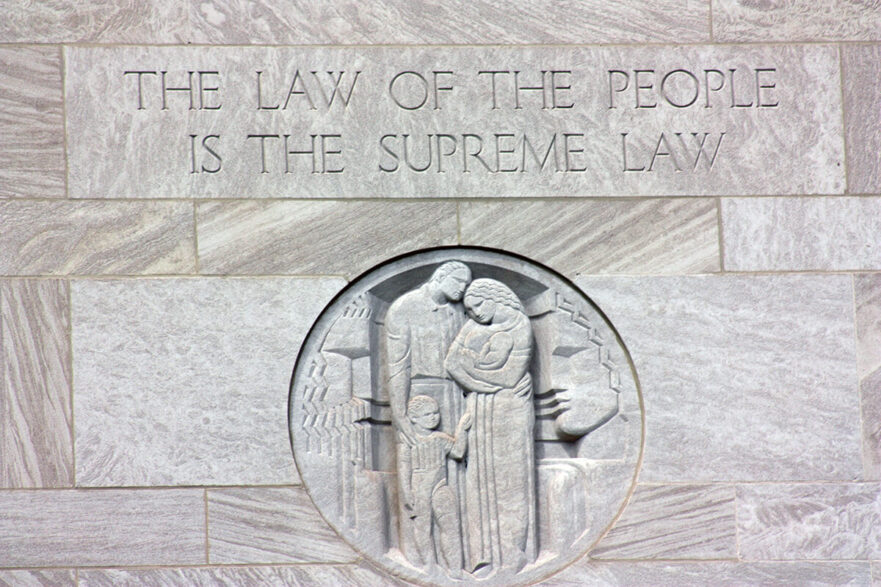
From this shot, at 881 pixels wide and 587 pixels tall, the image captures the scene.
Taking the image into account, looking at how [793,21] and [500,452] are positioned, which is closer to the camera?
[500,452]

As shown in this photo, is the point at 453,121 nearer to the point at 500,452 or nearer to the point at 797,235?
the point at 500,452

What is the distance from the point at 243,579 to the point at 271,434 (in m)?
0.90

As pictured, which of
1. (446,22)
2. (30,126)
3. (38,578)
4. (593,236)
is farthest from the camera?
(446,22)

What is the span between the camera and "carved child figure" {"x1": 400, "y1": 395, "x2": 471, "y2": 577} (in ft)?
29.2

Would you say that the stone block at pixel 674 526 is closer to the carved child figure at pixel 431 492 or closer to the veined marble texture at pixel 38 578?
the carved child figure at pixel 431 492

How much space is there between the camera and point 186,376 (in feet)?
29.3

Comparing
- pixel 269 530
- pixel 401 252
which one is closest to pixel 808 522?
pixel 401 252

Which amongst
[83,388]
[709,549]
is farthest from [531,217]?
[83,388]

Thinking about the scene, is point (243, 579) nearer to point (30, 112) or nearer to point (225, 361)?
point (225, 361)

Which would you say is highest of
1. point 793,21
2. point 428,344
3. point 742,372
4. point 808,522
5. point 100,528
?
point 793,21

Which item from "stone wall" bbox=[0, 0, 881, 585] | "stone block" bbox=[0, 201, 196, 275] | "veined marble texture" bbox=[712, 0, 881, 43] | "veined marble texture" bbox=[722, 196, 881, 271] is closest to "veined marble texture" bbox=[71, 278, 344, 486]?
"stone wall" bbox=[0, 0, 881, 585]

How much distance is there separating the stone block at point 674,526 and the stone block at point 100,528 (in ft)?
8.36

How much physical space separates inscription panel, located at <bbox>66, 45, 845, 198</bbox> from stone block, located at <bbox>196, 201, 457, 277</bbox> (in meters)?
0.11

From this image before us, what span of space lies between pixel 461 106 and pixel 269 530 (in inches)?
→ 116
